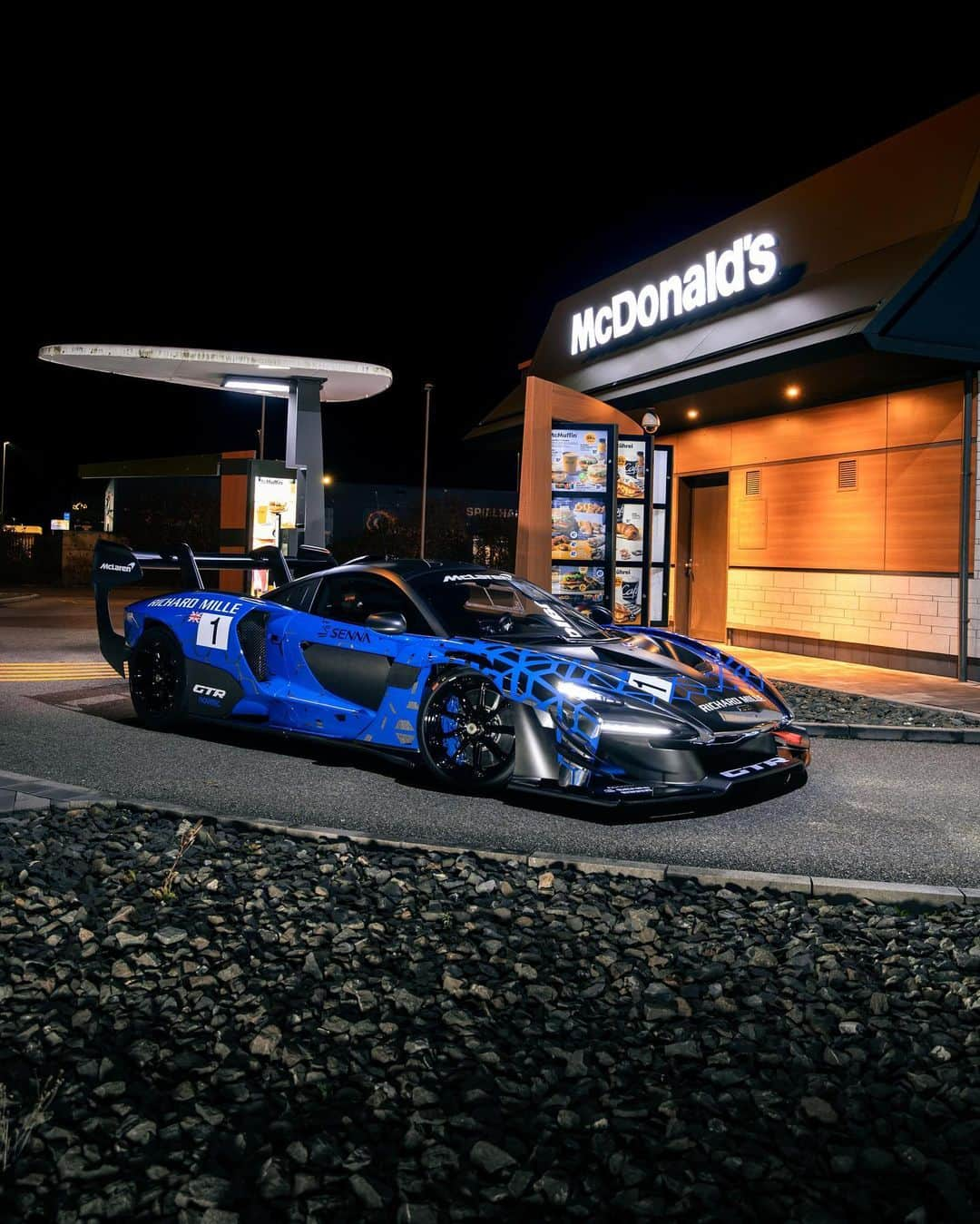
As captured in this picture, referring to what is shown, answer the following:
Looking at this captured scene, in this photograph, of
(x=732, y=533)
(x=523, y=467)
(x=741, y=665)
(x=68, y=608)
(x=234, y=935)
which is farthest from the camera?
(x=68, y=608)

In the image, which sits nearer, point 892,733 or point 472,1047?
point 472,1047

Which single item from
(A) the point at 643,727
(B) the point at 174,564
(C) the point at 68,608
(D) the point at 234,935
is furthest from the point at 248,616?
(C) the point at 68,608

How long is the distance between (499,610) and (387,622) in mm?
1043

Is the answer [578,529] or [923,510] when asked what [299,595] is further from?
[923,510]

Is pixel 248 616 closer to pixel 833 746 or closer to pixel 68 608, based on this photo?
pixel 833 746

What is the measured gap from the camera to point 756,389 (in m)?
14.4

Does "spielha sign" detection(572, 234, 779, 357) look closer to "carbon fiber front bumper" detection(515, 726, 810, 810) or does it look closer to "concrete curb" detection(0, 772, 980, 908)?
"carbon fiber front bumper" detection(515, 726, 810, 810)

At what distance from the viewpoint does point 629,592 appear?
48.1 feet

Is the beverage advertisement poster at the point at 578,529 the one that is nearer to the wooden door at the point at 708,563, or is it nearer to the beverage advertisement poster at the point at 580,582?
the beverage advertisement poster at the point at 580,582

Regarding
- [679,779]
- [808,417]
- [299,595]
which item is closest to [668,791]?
[679,779]

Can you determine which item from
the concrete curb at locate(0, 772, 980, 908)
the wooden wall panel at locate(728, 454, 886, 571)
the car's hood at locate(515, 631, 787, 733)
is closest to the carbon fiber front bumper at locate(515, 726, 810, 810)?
the car's hood at locate(515, 631, 787, 733)

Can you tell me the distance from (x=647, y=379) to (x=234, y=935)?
12.4 metres

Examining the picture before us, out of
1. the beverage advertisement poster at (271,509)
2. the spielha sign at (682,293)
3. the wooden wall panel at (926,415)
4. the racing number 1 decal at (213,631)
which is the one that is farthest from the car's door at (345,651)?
the beverage advertisement poster at (271,509)

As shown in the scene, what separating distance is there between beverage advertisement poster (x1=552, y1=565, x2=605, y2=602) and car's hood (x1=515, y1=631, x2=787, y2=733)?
674 centimetres
